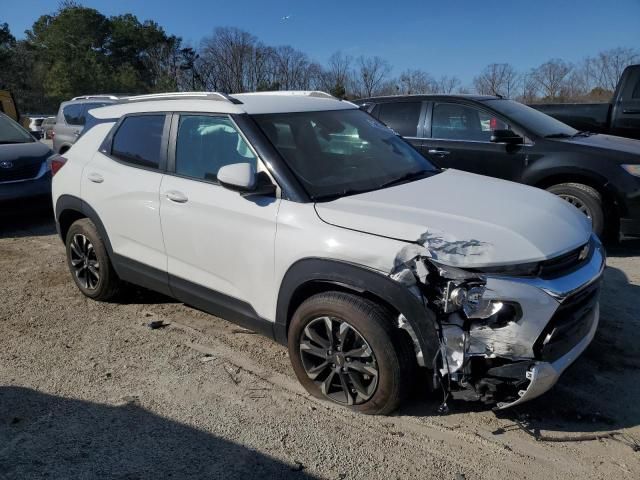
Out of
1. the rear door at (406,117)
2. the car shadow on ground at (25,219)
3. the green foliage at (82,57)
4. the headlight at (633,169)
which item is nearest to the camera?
the headlight at (633,169)

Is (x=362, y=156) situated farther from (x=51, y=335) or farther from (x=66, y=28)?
(x=66, y=28)

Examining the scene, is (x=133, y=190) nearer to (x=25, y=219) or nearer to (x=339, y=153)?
(x=339, y=153)

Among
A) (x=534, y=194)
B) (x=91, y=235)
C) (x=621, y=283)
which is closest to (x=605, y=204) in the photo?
(x=621, y=283)

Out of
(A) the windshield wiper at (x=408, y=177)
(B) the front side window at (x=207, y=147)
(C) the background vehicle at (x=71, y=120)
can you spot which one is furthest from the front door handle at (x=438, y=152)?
(C) the background vehicle at (x=71, y=120)

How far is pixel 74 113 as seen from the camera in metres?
12.2

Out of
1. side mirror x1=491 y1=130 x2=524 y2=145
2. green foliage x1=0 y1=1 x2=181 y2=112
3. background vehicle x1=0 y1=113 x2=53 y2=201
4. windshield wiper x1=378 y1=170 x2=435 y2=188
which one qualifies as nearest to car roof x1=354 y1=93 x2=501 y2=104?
side mirror x1=491 y1=130 x2=524 y2=145

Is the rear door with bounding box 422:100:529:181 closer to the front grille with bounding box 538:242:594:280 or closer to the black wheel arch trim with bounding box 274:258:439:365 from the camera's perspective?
the front grille with bounding box 538:242:594:280

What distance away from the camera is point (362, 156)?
3787 mm

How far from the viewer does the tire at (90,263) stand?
4573 mm

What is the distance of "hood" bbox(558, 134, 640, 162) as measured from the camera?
5812 millimetres

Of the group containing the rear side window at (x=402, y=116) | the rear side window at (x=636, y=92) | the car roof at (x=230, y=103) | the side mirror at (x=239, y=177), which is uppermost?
the rear side window at (x=636, y=92)

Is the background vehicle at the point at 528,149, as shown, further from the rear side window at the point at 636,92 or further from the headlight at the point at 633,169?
the rear side window at the point at 636,92

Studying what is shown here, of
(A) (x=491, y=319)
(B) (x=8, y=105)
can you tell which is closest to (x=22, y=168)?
(A) (x=491, y=319)

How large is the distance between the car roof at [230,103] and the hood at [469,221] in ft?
3.31
